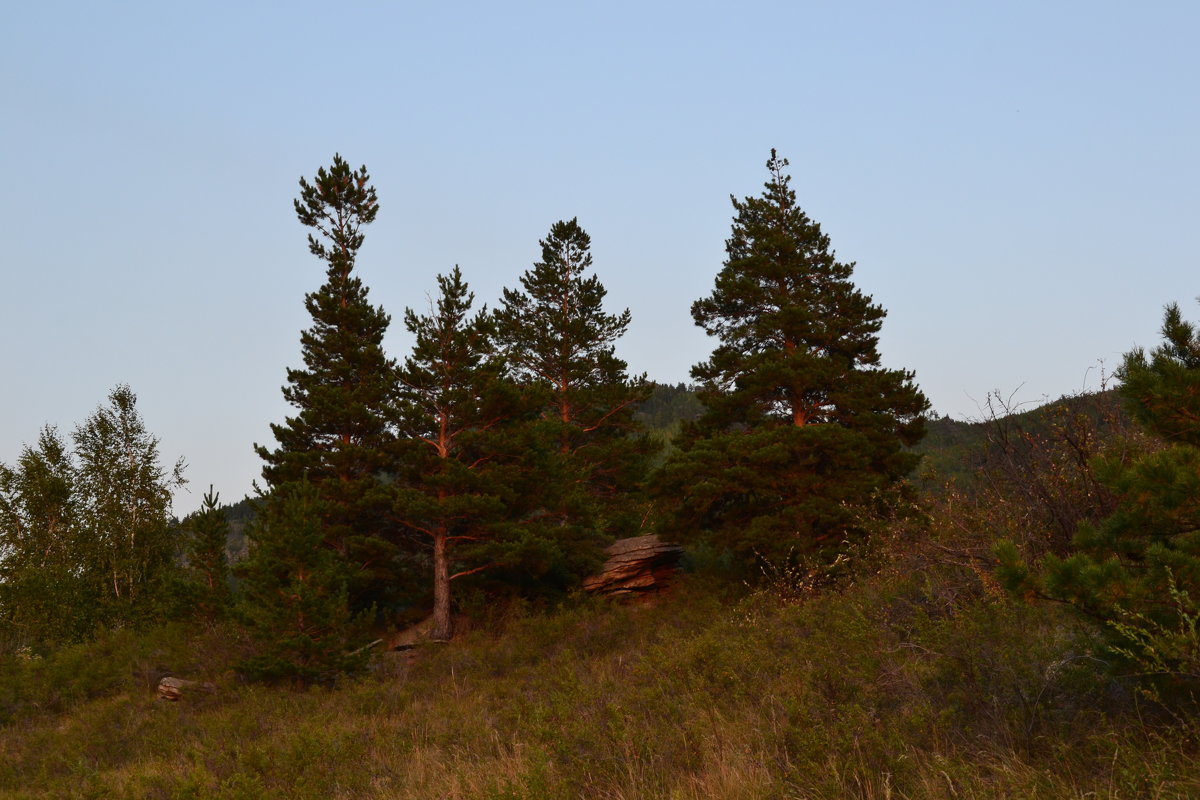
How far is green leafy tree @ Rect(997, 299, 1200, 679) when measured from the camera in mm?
4211

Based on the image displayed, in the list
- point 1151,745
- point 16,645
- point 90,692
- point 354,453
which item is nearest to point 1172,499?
point 1151,745

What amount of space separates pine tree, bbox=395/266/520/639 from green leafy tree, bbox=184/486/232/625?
6.35 metres

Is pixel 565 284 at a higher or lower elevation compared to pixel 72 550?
higher

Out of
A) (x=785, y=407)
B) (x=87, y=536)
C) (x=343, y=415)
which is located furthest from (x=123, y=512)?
(x=785, y=407)

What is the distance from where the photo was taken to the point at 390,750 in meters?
9.52

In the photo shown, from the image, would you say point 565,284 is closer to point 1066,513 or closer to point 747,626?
point 747,626

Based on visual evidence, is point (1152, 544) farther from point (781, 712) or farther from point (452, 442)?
point (452, 442)

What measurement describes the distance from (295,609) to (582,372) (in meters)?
15.4

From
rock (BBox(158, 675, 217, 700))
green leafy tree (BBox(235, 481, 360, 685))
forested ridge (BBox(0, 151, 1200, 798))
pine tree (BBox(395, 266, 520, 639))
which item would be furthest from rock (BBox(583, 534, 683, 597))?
rock (BBox(158, 675, 217, 700))

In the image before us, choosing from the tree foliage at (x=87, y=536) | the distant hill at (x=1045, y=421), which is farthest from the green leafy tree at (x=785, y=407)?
the tree foliage at (x=87, y=536)

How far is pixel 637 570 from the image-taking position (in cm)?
2348

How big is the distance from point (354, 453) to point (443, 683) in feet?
28.4

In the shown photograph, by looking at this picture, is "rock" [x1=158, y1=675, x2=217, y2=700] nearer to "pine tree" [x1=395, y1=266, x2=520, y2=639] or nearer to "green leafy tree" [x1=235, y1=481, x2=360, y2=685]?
"green leafy tree" [x1=235, y1=481, x2=360, y2=685]

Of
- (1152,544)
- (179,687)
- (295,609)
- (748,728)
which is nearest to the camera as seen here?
(1152,544)
